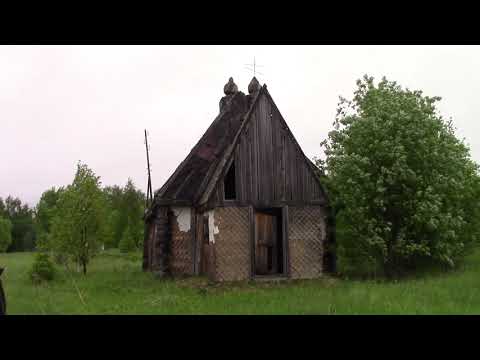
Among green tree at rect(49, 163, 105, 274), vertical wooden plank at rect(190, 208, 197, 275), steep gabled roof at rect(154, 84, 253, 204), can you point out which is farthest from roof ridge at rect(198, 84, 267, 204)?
green tree at rect(49, 163, 105, 274)

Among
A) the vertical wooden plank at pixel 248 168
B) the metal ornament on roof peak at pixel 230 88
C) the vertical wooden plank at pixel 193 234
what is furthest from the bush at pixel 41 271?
the metal ornament on roof peak at pixel 230 88

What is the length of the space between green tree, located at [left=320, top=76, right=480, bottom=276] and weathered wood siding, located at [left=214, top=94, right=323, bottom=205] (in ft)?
5.87

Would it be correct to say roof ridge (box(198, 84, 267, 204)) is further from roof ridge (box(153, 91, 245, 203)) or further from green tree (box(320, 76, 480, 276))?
green tree (box(320, 76, 480, 276))

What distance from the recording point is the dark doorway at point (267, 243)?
21.0 meters

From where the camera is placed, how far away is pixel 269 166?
1864 cm

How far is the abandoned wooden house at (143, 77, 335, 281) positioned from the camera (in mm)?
17891

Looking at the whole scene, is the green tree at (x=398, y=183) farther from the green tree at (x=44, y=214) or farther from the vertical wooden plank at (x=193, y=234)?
the green tree at (x=44, y=214)

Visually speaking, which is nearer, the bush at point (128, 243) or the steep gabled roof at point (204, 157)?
the steep gabled roof at point (204, 157)

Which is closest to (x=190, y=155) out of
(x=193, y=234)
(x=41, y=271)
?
(x=193, y=234)

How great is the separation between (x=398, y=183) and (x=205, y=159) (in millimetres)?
9841

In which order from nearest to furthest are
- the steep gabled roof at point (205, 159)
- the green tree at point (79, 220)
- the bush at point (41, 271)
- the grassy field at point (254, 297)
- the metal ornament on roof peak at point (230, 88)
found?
the grassy field at point (254, 297)
the bush at point (41, 271)
the steep gabled roof at point (205, 159)
the green tree at point (79, 220)
the metal ornament on roof peak at point (230, 88)

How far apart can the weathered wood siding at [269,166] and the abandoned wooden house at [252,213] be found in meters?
0.04

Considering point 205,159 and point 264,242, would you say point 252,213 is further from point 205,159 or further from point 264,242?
point 205,159
